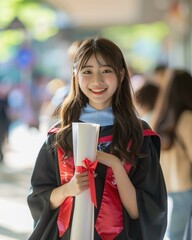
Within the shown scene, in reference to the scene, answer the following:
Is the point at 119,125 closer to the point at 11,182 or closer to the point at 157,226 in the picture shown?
the point at 157,226

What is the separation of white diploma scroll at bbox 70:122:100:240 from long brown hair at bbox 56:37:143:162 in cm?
15

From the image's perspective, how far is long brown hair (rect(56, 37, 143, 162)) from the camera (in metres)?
2.12

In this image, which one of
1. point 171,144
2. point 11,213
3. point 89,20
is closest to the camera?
point 171,144

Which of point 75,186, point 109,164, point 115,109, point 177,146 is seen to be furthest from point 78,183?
point 177,146

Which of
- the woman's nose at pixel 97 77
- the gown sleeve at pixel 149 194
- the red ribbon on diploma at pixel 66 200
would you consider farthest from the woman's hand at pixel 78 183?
the woman's nose at pixel 97 77

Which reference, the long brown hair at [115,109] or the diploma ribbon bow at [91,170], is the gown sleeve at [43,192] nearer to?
the long brown hair at [115,109]

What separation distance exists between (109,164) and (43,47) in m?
13.6

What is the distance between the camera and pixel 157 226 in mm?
2178

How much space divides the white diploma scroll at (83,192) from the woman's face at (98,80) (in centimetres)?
17

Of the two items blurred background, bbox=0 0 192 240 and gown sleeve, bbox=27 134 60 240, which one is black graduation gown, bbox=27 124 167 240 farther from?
blurred background, bbox=0 0 192 240

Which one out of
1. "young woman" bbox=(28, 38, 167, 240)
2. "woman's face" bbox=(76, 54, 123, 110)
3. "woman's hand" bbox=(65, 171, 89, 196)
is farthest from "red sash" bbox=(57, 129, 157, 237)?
"woman's face" bbox=(76, 54, 123, 110)

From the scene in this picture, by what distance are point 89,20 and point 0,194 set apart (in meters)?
11.3

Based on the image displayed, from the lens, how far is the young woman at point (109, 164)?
6.90ft

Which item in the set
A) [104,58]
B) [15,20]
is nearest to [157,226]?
[104,58]
